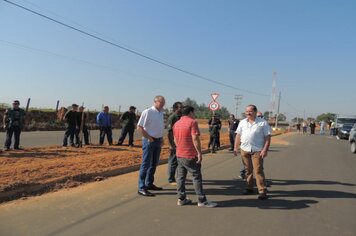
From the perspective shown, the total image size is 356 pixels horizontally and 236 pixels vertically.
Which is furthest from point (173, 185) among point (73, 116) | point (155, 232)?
point (73, 116)

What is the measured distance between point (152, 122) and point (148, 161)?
75 centimetres

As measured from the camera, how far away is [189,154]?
6586 millimetres

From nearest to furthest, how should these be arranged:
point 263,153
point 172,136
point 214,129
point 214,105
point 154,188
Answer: point 263,153, point 154,188, point 172,136, point 214,129, point 214,105

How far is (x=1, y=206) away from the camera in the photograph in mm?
6516

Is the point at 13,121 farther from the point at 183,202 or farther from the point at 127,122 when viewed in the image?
the point at 183,202

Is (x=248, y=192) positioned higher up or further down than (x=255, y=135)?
further down

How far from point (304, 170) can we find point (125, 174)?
16.8 ft

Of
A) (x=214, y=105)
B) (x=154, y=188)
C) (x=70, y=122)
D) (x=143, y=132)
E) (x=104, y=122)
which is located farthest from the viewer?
(x=214, y=105)

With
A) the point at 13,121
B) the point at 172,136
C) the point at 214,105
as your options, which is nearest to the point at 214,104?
the point at 214,105

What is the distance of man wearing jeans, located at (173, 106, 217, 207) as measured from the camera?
652cm

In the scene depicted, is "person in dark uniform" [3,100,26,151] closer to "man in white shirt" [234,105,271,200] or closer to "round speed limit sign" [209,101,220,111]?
"man in white shirt" [234,105,271,200]

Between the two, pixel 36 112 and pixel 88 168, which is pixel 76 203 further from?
pixel 36 112

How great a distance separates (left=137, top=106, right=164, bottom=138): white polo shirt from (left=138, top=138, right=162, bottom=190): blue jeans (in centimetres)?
17

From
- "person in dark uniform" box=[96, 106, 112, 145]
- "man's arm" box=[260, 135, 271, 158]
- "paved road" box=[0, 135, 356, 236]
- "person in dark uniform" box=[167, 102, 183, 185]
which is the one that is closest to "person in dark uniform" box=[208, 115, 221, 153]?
"person in dark uniform" box=[96, 106, 112, 145]
